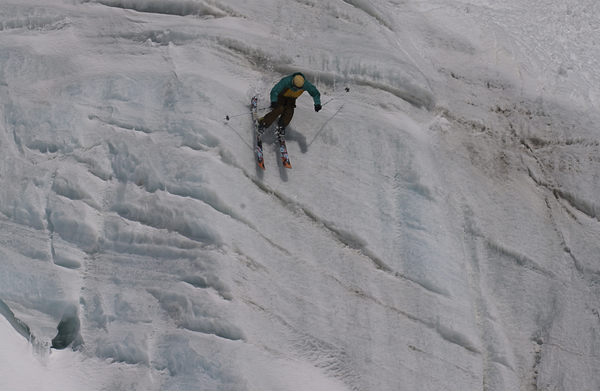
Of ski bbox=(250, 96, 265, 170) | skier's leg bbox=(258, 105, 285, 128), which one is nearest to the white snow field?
ski bbox=(250, 96, 265, 170)

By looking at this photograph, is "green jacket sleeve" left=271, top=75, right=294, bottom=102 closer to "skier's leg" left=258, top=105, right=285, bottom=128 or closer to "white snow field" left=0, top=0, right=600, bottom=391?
"skier's leg" left=258, top=105, right=285, bottom=128

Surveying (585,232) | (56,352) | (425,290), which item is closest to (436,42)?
(585,232)

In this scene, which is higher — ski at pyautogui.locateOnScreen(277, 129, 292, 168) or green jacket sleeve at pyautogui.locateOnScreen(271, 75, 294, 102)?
green jacket sleeve at pyautogui.locateOnScreen(271, 75, 294, 102)

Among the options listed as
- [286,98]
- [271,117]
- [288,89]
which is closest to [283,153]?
[271,117]

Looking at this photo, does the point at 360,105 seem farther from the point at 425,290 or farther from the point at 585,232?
the point at 585,232

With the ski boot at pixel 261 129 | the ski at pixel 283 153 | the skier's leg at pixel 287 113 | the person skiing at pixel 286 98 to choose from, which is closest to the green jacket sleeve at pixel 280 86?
the person skiing at pixel 286 98

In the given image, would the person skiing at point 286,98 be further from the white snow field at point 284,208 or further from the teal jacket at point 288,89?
the white snow field at point 284,208
